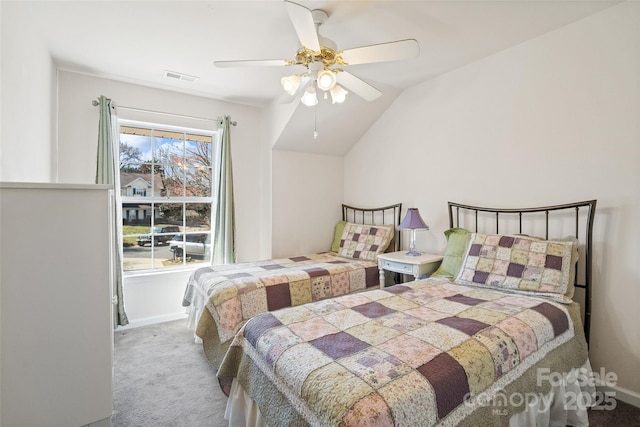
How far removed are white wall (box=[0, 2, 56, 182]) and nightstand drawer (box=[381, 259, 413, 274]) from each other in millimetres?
2870

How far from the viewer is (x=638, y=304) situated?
1890mm

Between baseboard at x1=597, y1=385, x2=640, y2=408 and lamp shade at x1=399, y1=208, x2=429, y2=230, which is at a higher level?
lamp shade at x1=399, y1=208, x2=429, y2=230

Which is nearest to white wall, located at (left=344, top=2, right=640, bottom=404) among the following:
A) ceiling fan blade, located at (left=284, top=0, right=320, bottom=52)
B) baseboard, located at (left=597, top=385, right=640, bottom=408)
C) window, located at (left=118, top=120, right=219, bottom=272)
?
baseboard, located at (left=597, top=385, right=640, bottom=408)

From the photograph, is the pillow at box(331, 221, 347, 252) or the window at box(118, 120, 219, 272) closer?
the window at box(118, 120, 219, 272)

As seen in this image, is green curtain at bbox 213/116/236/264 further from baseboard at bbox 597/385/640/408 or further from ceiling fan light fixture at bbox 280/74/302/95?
baseboard at bbox 597/385/640/408

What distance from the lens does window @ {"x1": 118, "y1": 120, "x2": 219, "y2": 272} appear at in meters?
3.24

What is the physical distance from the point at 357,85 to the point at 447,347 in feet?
5.85

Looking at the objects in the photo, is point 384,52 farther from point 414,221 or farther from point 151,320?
point 151,320

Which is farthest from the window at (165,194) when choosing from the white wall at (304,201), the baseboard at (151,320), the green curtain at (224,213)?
the white wall at (304,201)

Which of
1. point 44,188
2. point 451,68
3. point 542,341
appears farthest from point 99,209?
point 451,68

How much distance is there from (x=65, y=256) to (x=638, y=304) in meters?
3.23

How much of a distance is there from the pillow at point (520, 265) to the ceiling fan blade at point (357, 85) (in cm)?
143

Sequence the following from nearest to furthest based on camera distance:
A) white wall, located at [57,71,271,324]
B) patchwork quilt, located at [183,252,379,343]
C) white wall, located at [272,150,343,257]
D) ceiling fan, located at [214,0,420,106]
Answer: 1. ceiling fan, located at [214,0,420,106]
2. patchwork quilt, located at [183,252,379,343]
3. white wall, located at [57,71,271,324]
4. white wall, located at [272,150,343,257]

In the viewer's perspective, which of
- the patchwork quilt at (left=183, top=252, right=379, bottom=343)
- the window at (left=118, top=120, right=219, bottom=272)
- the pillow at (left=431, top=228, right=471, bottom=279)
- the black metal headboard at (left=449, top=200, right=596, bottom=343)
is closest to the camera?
the black metal headboard at (left=449, top=200, right=596, bottom=343)
